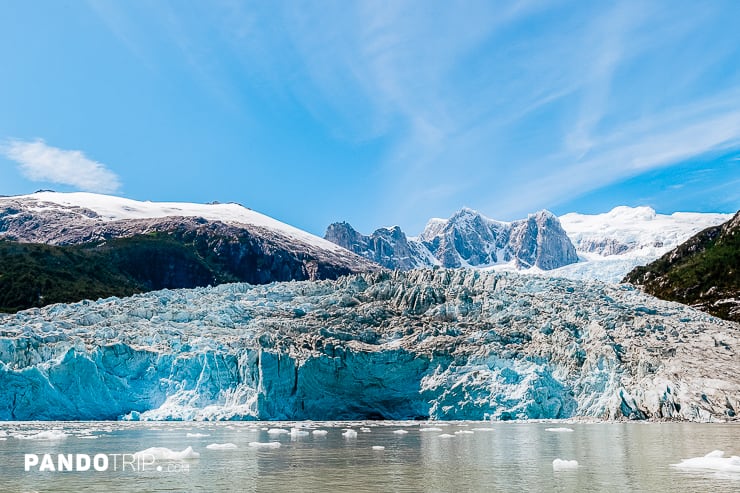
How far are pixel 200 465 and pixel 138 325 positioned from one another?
31920mm

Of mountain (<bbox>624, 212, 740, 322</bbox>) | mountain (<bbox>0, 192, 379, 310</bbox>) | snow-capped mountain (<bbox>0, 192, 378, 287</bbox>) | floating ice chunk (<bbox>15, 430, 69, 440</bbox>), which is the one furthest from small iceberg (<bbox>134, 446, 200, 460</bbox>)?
snow-capped mountain (<bbox>0, 192, 378, 287</bbox>)

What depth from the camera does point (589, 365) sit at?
3881 centimetres

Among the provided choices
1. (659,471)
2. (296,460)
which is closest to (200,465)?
(296,460)

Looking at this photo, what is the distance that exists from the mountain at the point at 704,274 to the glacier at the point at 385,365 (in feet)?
148

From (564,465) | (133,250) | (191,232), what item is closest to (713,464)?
(564,465)

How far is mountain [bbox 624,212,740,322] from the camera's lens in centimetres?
8573

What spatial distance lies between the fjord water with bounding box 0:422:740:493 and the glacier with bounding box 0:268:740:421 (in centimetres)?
918

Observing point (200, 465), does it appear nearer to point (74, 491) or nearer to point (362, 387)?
point (74, 491)

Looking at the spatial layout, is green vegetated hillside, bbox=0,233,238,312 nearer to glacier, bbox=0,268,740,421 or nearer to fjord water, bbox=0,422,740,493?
glacier, bbox=0,268,740,421

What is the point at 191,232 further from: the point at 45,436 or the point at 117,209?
the point at 45,436

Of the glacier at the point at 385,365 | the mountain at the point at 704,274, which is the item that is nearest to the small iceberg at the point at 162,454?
the glacier at the point at 385,365

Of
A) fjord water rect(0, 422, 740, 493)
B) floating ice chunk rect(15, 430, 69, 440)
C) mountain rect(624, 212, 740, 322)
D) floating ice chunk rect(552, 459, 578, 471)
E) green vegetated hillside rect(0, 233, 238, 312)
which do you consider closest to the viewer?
fjord water rect(0, 422, 740, 493)

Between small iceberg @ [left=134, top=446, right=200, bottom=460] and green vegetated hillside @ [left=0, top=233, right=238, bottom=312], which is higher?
green vegetated hillside @ [left=0, top=233, right=238, bottom=312]

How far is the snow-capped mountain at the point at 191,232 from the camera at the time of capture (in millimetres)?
147250
